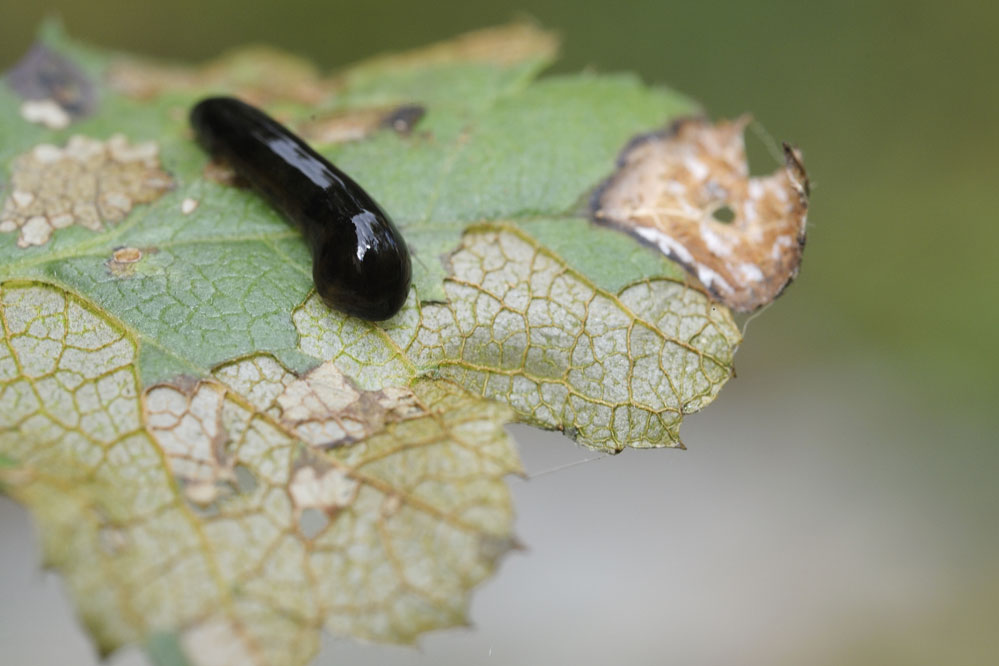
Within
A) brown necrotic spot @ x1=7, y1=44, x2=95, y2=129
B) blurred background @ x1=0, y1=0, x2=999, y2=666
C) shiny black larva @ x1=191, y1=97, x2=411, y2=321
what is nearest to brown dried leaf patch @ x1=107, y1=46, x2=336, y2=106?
brown necrotic spot @ x1=7, y1=44, x2=95, y2=129

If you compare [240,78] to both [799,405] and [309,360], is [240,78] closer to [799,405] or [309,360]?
[309,360]

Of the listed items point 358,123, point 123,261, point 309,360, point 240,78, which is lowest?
point 309,360

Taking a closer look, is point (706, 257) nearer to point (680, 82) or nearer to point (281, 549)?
point (281, 549)

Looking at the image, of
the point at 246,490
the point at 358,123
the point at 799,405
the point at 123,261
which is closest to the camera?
the point at 246,490

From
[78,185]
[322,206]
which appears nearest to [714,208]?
[322,206]

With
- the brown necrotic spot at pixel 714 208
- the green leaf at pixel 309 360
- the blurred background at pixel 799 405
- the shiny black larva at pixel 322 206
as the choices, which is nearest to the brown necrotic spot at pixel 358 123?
the green leaf at pixel 309 360

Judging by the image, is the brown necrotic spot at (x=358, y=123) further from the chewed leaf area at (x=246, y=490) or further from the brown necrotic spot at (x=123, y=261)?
the chewed leaf area at (x=246, y=490)
